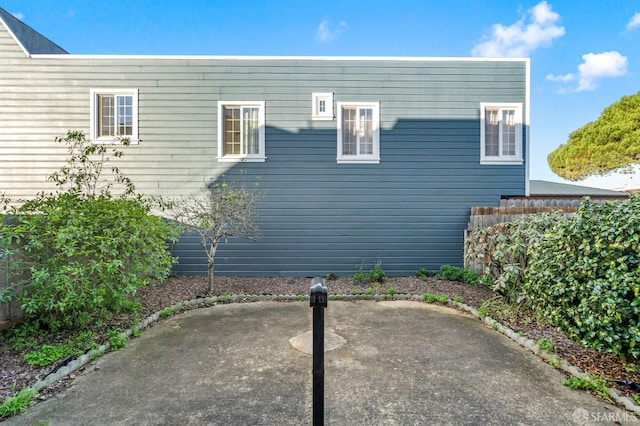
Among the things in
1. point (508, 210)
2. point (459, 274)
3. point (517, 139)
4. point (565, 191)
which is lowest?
point (459, 274)

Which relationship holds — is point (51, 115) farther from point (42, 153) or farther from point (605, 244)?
point (605, 244)

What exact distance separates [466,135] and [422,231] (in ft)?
7.76

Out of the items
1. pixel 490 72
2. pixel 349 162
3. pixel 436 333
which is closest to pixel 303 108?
pixel 349 162

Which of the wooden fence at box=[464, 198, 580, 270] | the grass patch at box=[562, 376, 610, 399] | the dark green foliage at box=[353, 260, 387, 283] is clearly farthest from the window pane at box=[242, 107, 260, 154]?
the grass patch at box=[562, 376, 610, 399]

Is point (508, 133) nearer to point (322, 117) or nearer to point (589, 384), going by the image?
point (322, 117)

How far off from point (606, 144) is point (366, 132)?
16.3 metres

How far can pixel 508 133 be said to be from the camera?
6.95 metres

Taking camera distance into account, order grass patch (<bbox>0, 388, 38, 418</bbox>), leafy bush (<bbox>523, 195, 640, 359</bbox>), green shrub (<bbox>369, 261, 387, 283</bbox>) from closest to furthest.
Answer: grass patch (<bbox>0, 388, 38, 418</bbox>) → leafy bush (<bbox>523, 195, 640, 359</bbox>) → green shrub (<bbox>369, 261, 387, 283</bbox>)

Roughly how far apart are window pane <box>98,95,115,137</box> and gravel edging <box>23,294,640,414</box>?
14.8 ft

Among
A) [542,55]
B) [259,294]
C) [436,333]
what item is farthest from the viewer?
[542,55]

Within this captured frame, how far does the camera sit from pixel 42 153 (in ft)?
21.8

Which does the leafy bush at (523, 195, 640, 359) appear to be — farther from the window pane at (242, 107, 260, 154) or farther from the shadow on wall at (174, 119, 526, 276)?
the window pane at (242, 107, 260, 154)

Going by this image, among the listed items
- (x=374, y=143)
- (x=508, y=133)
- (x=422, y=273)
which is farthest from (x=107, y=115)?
(x=508, y=133)

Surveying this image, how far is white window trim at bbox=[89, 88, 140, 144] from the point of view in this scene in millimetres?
6645
